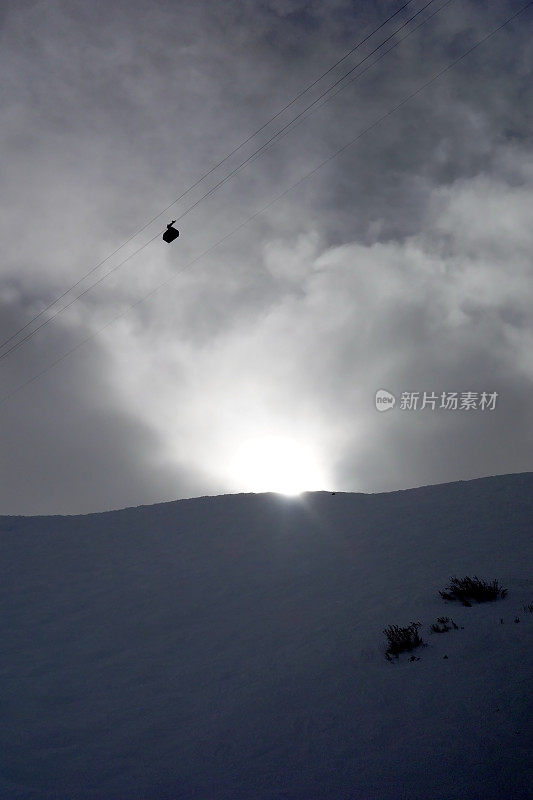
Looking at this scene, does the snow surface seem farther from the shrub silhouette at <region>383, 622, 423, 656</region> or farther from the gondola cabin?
the gondola cabin

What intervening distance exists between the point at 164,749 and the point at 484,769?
4992 mm

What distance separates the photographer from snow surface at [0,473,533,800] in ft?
19.5

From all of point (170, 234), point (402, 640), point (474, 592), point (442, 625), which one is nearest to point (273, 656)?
point (402, 640)

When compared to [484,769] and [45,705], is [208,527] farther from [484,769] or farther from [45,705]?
[484,769]

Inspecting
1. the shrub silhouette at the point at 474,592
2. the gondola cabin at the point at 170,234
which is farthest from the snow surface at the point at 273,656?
the gondola cabin at the point at 170,234

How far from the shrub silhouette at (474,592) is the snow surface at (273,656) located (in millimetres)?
397

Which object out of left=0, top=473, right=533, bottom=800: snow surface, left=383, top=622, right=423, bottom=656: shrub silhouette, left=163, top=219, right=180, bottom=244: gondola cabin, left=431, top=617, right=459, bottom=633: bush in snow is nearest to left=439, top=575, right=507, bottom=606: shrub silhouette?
left=0, top=473, right=533, bottom=800: snow surface

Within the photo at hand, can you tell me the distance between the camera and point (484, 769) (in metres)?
5.05

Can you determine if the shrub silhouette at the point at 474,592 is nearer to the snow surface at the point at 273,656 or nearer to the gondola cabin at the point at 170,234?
the snow surface at the point at 273,656

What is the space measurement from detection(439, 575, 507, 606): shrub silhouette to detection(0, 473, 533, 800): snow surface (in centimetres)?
40

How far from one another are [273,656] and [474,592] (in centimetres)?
468

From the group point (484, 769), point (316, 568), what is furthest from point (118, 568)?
point (484, 769)

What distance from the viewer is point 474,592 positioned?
10227 millimetres

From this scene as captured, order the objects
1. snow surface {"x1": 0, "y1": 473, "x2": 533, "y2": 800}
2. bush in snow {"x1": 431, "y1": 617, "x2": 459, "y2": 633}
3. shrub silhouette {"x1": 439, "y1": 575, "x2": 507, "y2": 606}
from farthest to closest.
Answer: shrub silhouette {"x1": 439, "y1": 575, "x2": 507, "y2": 606}
bush in snow {"x1": 431, "y1": 617, "x2": 459, "y2": 633}
snow surface {"x1": 0, "y1": 473, "x2": 533, "y2": 800}
